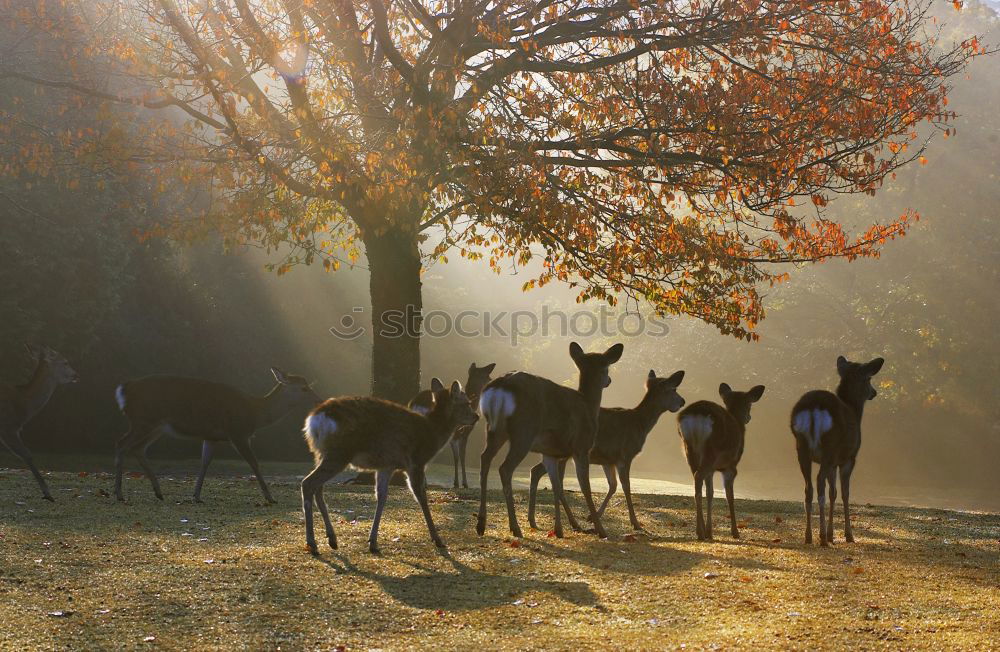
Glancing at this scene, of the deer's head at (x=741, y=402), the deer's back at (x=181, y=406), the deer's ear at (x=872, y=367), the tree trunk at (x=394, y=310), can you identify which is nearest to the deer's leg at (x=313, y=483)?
the deer's back at (x=181, y=406)

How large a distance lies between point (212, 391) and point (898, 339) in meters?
22.8

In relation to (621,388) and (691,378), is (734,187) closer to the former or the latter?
(691,378)

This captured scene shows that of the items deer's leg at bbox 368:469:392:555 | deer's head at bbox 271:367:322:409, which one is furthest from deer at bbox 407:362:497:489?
deer's leg at bbox 368:469:392:555

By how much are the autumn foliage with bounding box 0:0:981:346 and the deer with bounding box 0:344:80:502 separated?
3300 mm

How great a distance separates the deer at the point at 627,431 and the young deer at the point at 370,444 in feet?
7.44

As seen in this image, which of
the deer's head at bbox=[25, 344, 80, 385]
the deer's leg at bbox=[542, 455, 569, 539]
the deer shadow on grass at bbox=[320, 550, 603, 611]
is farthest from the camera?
the deer's head at bbox=[25, 344, 80, 385]

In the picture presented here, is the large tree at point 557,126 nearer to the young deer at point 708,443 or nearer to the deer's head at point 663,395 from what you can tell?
the deer's head at point 663,395

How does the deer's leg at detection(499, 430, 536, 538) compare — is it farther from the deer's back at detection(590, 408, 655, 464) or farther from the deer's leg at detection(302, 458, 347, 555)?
the deer's leg at detection(302, 458, 347, 555)

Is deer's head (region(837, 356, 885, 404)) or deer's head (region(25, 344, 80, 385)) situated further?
deer's head (region(25, 344, 80, 385))

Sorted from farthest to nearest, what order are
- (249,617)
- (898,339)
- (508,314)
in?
(508,314) < (898,339) < (249,617)

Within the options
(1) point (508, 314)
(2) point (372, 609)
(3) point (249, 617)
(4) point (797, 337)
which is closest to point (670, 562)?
(2) point (372, 609)

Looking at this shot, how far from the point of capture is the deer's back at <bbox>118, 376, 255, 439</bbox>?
1181cm

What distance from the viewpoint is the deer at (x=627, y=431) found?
10.8 metres

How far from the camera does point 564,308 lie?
5122 cm
